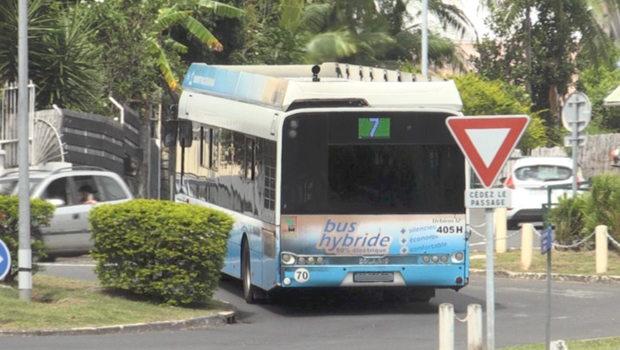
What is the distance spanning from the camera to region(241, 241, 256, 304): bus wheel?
688 inches

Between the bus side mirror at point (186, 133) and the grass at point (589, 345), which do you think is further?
the bus side mirror at point (186, 133)

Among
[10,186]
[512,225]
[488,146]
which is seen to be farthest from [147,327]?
[512,225]

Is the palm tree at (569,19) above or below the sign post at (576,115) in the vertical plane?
above

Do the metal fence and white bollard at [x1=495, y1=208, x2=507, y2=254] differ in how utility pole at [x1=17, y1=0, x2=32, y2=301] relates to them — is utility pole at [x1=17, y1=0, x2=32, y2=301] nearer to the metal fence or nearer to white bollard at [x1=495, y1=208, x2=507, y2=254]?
white bollard at [x1=495, y1=208, x2=507, y2=254]

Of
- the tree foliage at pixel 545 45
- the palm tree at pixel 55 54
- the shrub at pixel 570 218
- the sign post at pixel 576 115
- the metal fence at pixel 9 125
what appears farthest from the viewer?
the tree foliage at pixel 545 45

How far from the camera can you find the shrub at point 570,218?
24.0 metres

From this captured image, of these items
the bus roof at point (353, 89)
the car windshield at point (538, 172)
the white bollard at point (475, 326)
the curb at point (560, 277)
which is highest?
the bus roof at point (353, 89)

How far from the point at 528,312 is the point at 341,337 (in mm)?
3365

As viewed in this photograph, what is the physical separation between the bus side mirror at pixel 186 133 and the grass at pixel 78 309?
3.81m

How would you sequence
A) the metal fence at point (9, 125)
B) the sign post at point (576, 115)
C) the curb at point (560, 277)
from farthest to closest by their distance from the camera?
the metal fence at point (9, 125), the sign post at point (576, 115), the curb at point (560, 277)

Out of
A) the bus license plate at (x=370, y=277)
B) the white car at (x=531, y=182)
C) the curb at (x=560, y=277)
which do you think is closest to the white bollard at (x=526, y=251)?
the curb at (x=560, y=277)

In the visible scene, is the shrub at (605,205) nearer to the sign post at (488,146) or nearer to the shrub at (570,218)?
the shrub at (570,218)

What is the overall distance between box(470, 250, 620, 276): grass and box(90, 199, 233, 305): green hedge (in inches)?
299

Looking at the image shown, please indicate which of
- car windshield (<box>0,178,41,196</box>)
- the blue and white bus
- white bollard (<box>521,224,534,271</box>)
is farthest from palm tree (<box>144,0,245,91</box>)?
the blue and white bus
